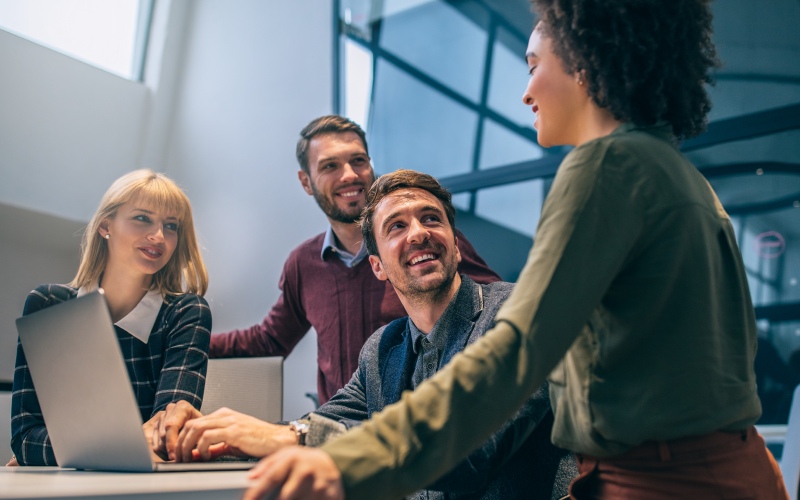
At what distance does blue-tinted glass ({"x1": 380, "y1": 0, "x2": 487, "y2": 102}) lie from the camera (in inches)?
120

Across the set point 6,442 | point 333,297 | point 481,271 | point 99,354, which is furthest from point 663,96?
point 6,442

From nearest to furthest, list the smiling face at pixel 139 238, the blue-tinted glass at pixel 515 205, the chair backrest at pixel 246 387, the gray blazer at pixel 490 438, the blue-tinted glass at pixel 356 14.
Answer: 1. the gray blazer at pixel 490 438
2. the smiling face at pixel 139 238
3. the chair backrest at pixel 246 387
4. the blue-tinted glass at pixel 515 205
5. the blue-tinted glass at pixel 356 14

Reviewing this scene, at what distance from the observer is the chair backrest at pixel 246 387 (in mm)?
1815

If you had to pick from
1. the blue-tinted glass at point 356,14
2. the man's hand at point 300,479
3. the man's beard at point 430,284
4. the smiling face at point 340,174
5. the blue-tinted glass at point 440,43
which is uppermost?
the blue-tinted glass at point 356,14

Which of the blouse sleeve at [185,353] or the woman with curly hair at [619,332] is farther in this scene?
the blouse sleeve at [185,353]

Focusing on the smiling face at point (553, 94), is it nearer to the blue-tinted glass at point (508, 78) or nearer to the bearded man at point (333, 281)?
the bearded man at point (333, 281)

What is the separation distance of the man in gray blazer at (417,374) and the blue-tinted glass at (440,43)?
166cm

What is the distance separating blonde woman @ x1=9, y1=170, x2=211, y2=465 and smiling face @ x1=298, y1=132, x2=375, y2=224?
55cm

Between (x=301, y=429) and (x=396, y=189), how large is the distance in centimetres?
75

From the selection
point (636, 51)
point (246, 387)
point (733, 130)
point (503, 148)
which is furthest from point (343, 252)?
point (733, 130)

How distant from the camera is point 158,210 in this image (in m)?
1.76

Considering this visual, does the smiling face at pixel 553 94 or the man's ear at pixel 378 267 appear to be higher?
the smiling face at pixel 553 94

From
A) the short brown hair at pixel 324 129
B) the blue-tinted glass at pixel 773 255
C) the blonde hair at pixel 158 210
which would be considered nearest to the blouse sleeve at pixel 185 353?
the blonde hair at pixel 158 210

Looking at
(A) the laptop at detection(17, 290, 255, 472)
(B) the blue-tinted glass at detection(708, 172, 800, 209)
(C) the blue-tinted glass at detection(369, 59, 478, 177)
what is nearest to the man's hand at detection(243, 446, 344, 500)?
(A) the laptop at detection(17, 290, 255, 472)
